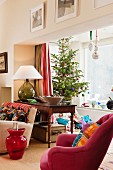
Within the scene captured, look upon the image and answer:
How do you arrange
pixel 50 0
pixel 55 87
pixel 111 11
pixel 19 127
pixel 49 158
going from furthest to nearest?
pixel 55 87 < pixel 50 0 < pixel 19 127 < pixel 111 11 < pixel 49 158

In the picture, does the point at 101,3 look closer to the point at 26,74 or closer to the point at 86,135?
the point at 86,135

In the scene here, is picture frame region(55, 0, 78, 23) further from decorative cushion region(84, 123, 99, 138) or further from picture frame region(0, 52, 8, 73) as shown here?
picture frame region(0, 52, 8, 73)

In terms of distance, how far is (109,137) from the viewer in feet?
9.07

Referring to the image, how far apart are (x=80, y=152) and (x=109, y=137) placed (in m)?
0.34

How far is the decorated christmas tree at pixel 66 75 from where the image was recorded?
274 inches

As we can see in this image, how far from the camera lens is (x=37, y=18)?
5.12 metres

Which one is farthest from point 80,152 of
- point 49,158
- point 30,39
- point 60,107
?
point 30,39

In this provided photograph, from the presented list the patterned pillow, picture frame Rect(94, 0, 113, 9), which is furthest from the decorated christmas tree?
the patterned pillow

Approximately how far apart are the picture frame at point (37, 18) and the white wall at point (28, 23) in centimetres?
9

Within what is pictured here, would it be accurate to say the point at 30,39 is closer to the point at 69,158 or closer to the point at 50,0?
the point at 50,0

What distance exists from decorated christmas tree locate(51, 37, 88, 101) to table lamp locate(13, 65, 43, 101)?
1369 mm

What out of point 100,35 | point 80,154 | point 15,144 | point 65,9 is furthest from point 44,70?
point 80,154

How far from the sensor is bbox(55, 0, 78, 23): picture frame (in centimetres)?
411

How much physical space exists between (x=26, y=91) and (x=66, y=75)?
182 centimetres
